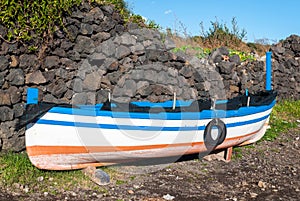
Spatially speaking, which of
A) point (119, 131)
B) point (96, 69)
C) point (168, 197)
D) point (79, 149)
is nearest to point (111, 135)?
point (119, 131)

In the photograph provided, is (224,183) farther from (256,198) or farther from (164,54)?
(164,54)

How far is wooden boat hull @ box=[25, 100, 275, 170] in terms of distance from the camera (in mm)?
5027

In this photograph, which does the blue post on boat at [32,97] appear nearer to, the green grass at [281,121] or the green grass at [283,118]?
the green grass at [281,121]

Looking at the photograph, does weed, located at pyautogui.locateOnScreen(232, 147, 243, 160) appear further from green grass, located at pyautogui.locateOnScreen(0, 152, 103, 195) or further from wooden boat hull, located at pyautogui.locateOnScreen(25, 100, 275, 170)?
green grass, located at pyautogui.locateOnScreen(0, 152, 103, 195)

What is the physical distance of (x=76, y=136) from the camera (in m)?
5.13

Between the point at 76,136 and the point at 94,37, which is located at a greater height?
the point at 94,37

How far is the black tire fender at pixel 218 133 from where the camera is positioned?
19.9 ft

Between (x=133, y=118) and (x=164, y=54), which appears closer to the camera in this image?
(x=133, y=118)

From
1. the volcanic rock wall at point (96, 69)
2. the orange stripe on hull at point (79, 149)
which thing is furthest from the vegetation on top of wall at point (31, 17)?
the orange stripe on hull at point (79, 149)

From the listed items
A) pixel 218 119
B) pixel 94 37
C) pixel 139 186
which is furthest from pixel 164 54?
pixel 139 186

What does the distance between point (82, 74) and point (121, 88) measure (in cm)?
91

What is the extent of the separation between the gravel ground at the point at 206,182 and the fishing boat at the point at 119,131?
292 mm

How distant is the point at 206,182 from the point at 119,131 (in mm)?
1541

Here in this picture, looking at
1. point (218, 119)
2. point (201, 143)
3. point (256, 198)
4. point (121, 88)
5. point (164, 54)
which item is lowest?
point (256, 198)
